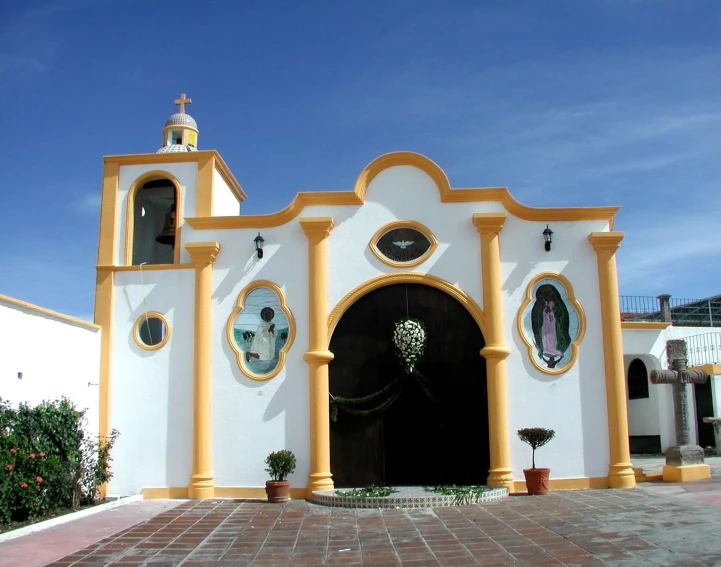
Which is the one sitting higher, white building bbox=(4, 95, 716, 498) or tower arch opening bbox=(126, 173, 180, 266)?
tower arch opening bbox=(126, 173, 180, 266)

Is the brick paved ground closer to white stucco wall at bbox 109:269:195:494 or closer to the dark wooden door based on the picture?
white stucco wall at bbox 109:269:195:494

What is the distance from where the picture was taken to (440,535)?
10953 millimetres

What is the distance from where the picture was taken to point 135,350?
16.0 m

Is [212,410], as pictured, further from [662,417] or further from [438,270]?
[662,417]

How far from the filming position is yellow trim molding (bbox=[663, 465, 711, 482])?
51.9 ft

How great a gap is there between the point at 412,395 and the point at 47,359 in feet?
23.9

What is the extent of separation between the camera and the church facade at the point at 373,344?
606 inches

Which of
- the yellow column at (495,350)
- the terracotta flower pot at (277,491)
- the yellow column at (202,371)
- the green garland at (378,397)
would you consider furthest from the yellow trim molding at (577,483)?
the yellow column at (202,371)

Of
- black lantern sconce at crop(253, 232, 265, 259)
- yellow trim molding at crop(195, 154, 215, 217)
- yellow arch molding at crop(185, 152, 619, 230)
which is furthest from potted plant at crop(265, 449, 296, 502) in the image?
yellow trim molding at crop(195, 154, 215, 217)

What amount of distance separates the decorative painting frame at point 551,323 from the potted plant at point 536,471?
149cm

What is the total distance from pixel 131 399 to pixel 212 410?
178 cm

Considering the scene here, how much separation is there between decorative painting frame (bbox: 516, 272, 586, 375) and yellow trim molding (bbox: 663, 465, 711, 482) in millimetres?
3266

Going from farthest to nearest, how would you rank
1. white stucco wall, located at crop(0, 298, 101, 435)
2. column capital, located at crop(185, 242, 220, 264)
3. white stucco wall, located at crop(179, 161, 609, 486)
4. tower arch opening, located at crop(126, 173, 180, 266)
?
tower arch opening, located at crop(126, 173, 180, 266), column capital, located at crop(185, 242, 220, 264), white stucco wall, located at crop(179, 161, 609, 486), white stucco wall, located at crop(0, 298, 101, 435)

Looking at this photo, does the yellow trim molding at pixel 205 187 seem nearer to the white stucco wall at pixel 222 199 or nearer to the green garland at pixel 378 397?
the white stucco wall at pixel 222 199
